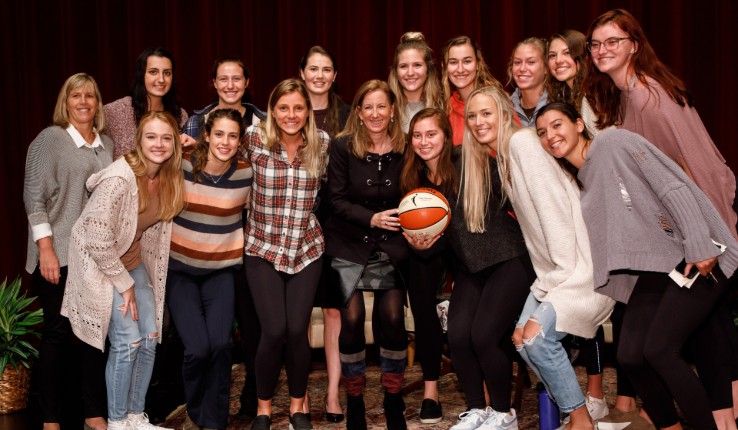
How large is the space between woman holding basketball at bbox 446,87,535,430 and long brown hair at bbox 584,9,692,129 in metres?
0.41

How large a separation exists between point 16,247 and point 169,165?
3491mm

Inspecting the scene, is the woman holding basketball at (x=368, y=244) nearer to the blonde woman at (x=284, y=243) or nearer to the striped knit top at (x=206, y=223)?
the blonde woman at (x=284, y=243)

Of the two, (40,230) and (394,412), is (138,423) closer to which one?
(40,230)

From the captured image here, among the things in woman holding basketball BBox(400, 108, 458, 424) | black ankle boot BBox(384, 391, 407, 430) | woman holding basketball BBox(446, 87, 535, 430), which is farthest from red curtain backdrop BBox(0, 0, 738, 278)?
black ankle boot BBox(384, 391, 407, 430)

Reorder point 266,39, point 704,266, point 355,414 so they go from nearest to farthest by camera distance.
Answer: point 704,266, point 355,414, point 266,39

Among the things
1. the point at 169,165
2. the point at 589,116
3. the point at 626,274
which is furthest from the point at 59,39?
the point at 626,274

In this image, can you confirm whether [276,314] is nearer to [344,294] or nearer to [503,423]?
[344,294]

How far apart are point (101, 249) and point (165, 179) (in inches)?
18.0

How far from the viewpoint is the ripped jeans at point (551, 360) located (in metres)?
3.18

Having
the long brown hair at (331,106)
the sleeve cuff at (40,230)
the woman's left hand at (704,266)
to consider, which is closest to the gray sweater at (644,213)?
the woman's left hand at (704,266)

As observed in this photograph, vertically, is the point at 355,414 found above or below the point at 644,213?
below

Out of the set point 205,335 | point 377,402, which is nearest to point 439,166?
point 205,335

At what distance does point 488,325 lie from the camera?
135 inches

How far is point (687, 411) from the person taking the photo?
2.85m
